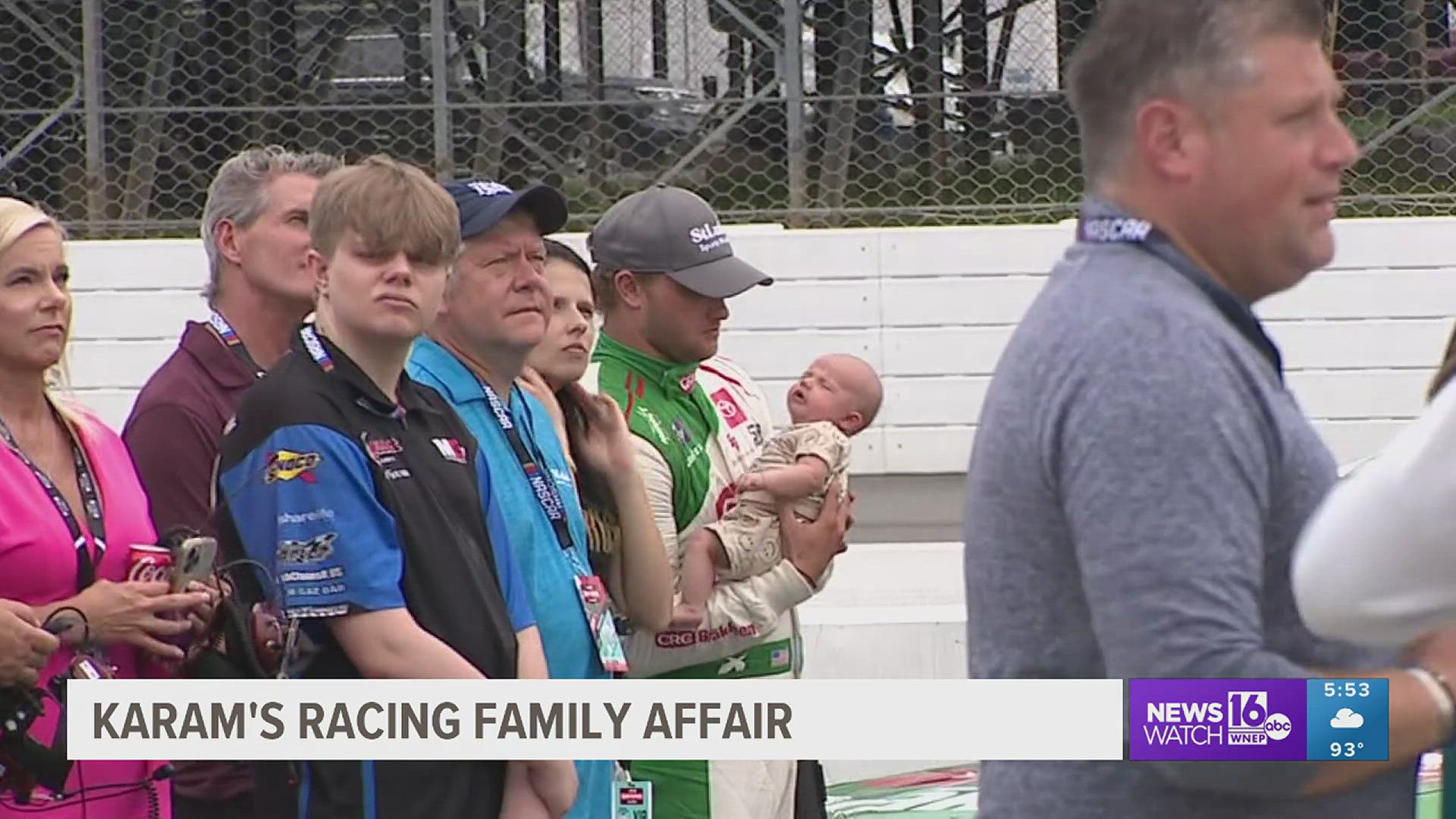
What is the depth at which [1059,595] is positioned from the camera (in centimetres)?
200

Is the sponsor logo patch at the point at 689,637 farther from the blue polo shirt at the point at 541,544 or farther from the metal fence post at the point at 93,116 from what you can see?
the metal fence post at the point at 93,116

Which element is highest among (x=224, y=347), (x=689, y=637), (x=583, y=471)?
(x=224, y=347)

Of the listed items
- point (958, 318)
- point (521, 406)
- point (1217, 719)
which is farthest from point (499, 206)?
point (958, 318)

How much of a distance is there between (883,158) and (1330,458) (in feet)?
30.3

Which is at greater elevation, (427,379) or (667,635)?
(427,379)

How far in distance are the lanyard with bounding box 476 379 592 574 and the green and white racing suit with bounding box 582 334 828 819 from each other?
48cm

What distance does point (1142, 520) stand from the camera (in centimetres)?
189

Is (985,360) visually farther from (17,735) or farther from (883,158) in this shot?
(17,735)

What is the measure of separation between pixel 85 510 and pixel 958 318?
8.24 meters

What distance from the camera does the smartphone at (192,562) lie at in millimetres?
3234

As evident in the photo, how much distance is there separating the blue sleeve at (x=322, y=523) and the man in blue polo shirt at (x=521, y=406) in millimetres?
284

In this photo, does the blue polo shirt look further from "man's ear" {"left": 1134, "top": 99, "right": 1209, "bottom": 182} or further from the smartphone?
"man's ear" {"left": 1134, "top": 99, "right": 1209, "bottom": 182}

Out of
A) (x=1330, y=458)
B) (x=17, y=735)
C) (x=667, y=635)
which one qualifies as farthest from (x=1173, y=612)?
(x=667, y=635)

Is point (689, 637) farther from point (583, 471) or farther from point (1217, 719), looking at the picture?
point (1217, 719)
